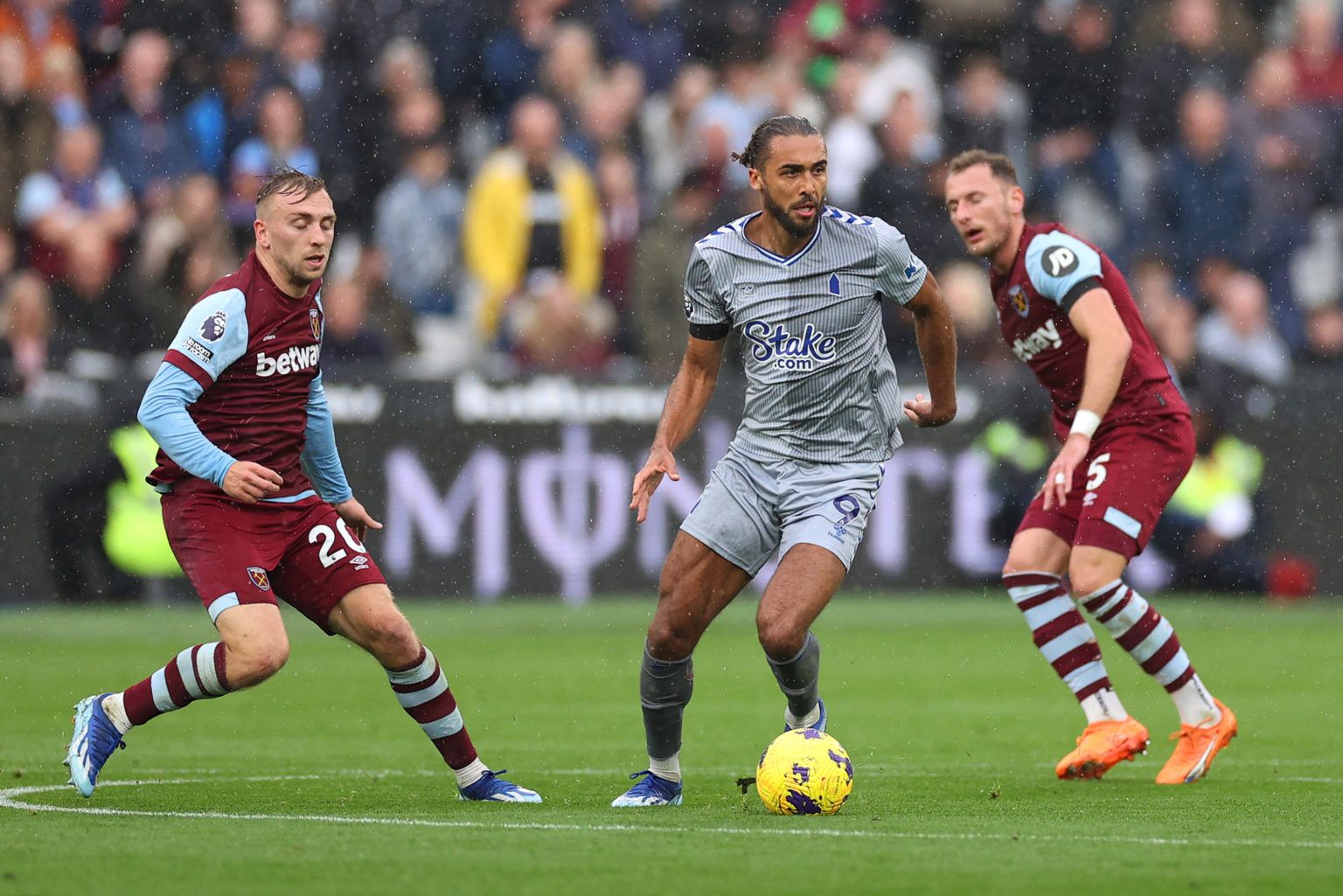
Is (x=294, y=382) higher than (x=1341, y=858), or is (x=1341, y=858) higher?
(x=294, y=382)

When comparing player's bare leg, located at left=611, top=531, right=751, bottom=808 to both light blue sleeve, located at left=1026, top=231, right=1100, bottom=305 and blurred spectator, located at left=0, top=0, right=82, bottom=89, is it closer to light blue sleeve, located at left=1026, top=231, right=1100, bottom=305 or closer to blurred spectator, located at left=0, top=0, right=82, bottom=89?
light blue sleeve, located at left=1026, top=231, right=1100, bottom=305

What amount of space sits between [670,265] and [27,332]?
4999 mm

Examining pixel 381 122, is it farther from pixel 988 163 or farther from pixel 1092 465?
pixel 1092 465

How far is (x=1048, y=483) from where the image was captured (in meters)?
7.39

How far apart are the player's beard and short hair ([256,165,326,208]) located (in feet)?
5.19

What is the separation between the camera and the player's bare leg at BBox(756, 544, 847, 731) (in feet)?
22.0

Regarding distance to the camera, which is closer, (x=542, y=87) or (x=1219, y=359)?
(x=1219, y=359)

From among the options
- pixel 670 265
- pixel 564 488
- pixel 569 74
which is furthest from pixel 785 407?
pixel 569 74

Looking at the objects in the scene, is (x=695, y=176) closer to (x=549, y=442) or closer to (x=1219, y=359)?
(x=549, y=442)

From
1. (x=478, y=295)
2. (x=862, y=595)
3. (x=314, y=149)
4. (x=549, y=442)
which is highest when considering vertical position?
(x=314, y=149)

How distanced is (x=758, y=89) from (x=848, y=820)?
36.2ft

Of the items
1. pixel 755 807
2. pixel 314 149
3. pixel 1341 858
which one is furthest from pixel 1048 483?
pixel 314 149

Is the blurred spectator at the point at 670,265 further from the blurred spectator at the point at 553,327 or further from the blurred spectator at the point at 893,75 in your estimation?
the blurred spectator at the point at 893,75

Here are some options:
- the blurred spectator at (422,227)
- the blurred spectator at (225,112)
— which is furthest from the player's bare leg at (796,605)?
the blurred spectator at (225,112)
